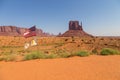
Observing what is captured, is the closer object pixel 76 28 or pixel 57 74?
pixel 57 74

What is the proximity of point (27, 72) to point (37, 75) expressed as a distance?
100 cm

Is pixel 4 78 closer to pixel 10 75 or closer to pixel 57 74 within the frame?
pixel 10 75

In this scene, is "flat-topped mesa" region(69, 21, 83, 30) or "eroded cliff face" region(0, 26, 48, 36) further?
"eroded cliff face" region(0, 26, 48, 36)

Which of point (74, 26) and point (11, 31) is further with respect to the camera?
point (11, 31)

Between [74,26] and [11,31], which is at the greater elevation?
[74,26]

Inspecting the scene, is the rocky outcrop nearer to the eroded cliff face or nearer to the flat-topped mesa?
the eroded cliff face

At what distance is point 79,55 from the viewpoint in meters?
18.5

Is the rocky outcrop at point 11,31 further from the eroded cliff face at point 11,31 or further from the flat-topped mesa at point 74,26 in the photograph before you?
the flat-topped mesa at point 74,26

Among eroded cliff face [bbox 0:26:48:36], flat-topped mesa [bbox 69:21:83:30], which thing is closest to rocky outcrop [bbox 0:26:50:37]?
eroded cliff face [bbox 0:26:48:36]

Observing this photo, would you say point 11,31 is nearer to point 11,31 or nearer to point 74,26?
point 11,31

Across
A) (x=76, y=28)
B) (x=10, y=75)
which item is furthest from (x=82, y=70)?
(x=76, y=28)

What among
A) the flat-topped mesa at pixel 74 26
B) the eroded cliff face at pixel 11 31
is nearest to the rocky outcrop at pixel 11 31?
the eroded cliff face at pixel 11 31

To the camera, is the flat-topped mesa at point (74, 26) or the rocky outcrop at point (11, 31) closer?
the flat-topped mesa at point (74, 26)

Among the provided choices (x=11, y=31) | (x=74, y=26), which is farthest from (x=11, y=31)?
(x=74, y=26)
